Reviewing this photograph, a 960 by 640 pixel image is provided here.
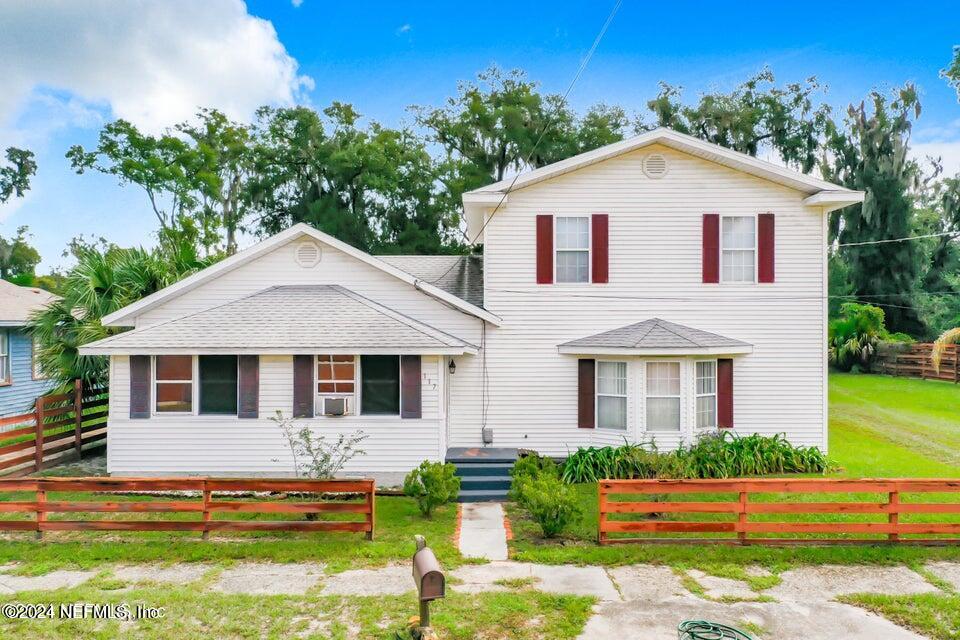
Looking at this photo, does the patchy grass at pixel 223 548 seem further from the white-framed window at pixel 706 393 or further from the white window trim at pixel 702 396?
the white-framed window at pixel 706 393

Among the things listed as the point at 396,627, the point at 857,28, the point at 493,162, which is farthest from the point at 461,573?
the point at 493,162

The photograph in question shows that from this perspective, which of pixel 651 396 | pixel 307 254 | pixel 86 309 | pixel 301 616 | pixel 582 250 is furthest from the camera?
pixel 86 309

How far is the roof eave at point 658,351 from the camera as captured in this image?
11.2m

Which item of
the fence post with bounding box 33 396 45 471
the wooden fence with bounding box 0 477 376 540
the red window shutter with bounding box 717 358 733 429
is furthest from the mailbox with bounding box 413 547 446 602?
the fence post with bounding box 33 396 45 471

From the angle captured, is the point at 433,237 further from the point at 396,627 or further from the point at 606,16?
the point at 396,627

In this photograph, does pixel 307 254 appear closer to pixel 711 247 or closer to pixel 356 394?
pixel 356 394

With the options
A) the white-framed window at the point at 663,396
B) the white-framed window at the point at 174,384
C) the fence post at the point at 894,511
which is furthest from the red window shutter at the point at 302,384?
the fence post at the point at 894,511

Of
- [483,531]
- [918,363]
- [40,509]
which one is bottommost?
[483,531]

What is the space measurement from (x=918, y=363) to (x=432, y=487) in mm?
26887

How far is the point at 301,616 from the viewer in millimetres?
5590

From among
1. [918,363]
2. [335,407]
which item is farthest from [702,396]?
[918,363]

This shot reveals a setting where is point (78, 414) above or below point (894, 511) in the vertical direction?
above

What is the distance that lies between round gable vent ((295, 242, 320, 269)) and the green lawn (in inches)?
276

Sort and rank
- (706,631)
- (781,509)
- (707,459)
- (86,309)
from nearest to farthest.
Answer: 1. (706,631)
2. (781,509)
3. (707,459)
4. (86,309)
